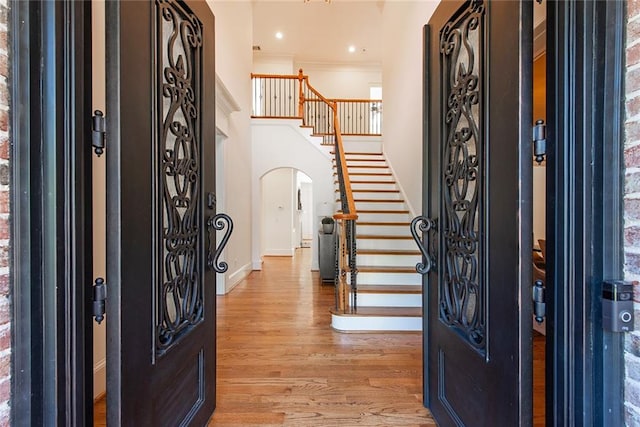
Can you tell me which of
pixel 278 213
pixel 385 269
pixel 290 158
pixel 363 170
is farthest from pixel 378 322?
pixel 278 213

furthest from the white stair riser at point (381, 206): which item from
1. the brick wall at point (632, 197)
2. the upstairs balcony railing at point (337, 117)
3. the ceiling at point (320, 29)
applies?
the ceiling at point (320, 29)

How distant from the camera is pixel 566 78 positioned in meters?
0.79

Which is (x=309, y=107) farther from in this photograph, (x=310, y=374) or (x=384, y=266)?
(x=310, y=374)

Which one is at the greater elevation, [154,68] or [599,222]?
[154,68]

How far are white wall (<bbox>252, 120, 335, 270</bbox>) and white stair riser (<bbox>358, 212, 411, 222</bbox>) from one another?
179cm

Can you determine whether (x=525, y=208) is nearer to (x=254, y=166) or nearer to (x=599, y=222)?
(x=599, y=222)

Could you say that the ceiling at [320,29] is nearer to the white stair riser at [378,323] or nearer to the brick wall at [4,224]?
the white stair riser at [378,323]

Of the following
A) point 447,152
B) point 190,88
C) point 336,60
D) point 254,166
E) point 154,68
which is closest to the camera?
point 154,68

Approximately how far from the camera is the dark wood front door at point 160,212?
34.8 inches

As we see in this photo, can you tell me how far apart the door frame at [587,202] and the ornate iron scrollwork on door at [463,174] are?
1.04ft

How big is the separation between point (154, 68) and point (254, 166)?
5.28 m

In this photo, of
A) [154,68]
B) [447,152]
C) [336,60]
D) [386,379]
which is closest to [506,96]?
[447,152]

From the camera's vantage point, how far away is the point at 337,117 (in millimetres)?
6652

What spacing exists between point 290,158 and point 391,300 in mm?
4063
